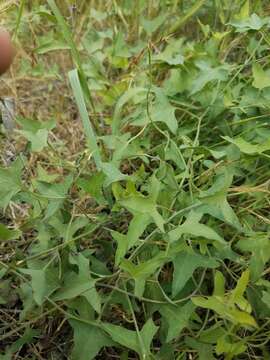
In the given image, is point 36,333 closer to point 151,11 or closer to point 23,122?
point 23,122

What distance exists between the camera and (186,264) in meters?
0.89

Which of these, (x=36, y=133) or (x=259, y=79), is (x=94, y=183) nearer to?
(x=36, y=133)

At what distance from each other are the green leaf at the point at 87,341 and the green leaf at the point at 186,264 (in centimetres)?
14

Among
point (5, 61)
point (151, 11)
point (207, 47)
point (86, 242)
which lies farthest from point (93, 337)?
point (151, 11)

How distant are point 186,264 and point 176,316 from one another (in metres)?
0.09

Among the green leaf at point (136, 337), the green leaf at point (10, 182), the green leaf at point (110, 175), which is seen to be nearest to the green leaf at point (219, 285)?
the green leaf at point (136, 337)

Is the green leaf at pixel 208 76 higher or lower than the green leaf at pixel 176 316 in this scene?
higher

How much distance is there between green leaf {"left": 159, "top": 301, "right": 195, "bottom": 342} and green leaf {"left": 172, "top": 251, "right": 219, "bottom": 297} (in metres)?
0.05

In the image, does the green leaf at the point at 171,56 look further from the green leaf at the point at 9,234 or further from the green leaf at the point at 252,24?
the green leaf at the point at 9,234

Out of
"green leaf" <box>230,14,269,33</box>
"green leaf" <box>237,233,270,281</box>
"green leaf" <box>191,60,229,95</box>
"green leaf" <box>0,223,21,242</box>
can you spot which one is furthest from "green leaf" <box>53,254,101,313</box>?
"green leaf" <box>230,14,269,33</box>

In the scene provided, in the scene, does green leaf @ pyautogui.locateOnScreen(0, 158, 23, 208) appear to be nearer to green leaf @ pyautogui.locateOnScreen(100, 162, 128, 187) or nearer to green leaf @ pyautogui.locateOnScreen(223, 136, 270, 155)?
green leaf @ pyautogui.locateOnScreen(100, 162, 128, 187)

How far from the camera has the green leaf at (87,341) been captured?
875 millimetres

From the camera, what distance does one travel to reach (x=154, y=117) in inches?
46.1

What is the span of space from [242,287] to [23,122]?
0.57 m
